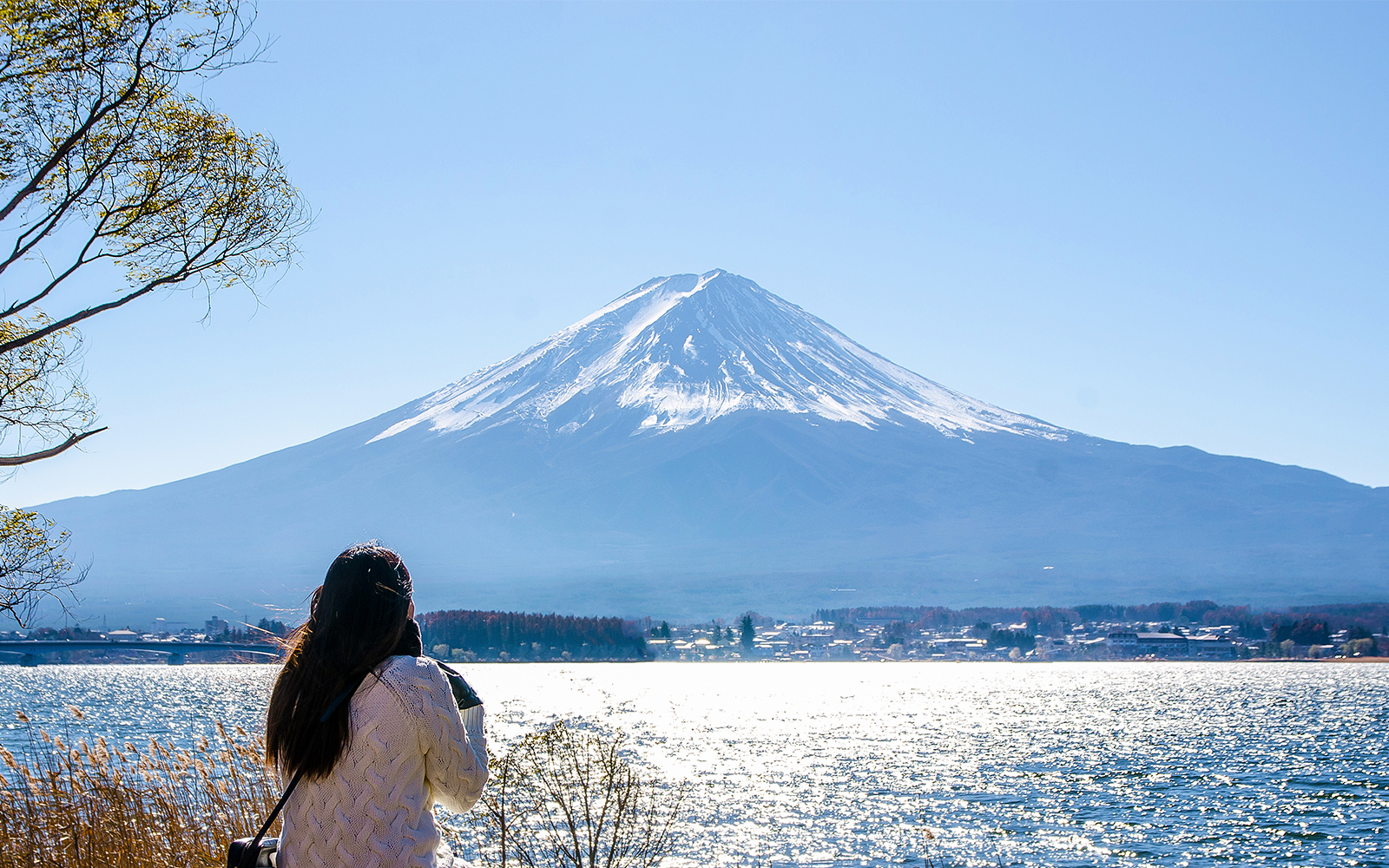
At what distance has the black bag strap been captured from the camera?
3004mm

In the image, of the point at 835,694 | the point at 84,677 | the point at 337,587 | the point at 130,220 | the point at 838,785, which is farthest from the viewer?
the point at 84,677

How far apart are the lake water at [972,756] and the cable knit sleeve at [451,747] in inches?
96.2

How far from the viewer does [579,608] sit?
18288cm

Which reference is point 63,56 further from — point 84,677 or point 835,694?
point 84,677

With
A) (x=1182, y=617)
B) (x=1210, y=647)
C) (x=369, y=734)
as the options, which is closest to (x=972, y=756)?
(x=369, y=734)

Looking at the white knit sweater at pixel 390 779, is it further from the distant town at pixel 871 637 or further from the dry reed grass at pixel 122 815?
the distant town at pixel 871 637

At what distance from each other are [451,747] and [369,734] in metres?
0.22

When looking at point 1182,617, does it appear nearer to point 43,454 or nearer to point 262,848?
point 43,454

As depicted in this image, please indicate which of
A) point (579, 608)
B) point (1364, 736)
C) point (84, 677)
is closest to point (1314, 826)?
point (1364, 736)

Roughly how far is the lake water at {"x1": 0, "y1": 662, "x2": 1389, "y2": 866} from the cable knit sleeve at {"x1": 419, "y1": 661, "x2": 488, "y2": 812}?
2443 millimetres

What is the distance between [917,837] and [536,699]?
3787 centimetres

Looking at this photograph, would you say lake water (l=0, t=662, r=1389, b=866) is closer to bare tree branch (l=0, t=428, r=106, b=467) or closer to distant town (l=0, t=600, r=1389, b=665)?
bare tree branch (l=0, t=428, r=106, b=467)

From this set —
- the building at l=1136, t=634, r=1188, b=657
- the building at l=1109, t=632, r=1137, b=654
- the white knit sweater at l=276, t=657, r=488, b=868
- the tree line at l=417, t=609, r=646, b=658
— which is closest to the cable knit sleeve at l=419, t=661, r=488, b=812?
the white knit sweater at l=276, t=657, r=488, b=868

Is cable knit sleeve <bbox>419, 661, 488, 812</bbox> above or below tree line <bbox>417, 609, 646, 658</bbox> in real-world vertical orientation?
above
